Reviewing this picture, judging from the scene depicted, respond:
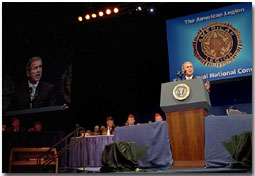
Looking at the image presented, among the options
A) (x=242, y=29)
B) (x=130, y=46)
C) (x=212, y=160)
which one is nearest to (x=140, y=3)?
(x=130, y=46)

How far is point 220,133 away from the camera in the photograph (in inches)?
148

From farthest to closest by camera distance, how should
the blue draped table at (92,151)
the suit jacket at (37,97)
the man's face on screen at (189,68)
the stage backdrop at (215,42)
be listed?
the suit jacket at (37,97)
the man's face on screen at (189,68)
the blue draped table at (92,151)
the stage backdrop at (215,42)

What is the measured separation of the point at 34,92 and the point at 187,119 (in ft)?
21.0

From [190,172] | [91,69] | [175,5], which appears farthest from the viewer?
[91,69]

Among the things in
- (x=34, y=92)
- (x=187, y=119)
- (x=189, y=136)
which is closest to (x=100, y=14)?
(x=34, y=92)

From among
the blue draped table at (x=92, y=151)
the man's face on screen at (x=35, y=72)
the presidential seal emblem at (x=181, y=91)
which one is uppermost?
the man's face on screen at (x=35, y=72)

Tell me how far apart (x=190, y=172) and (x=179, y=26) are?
195 inches

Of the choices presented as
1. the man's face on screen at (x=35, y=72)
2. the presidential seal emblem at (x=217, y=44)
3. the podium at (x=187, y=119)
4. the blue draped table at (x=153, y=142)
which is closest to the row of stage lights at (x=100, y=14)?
the presidential seal emblem at (x=217, y=44)

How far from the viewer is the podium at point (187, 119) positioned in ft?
12.1

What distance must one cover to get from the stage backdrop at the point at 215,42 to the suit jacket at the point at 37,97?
12.6 feet

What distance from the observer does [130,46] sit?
9.05 meters

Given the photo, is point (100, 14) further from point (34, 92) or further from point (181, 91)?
point (181, 91)

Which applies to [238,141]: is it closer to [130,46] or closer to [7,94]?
[130,46]

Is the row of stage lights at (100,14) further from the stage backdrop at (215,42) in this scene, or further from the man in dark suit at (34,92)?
the man in dark suit at (34,92)
